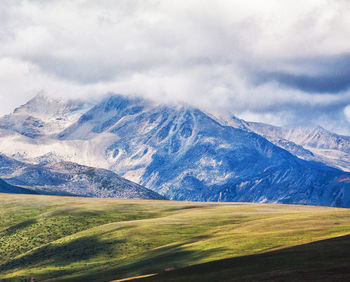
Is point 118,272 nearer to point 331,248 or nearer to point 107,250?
point 107,250

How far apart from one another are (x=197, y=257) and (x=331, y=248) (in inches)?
1552

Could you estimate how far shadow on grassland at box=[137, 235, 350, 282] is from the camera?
65188 millimetres

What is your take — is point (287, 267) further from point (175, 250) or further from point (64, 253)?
point (64, 253)

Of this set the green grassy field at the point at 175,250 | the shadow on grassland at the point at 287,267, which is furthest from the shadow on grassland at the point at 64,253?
the shadow on grassland at the point at 287,267

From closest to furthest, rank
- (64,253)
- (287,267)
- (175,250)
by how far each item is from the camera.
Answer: (287,267), (175,250), (64,253)

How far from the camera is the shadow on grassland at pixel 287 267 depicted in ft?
214

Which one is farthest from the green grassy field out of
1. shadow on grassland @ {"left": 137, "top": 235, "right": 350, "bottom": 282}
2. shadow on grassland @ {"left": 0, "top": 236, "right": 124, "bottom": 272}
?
shadow on grassland @ {"left": 0, "top": 236, "right": 124, "bottom": 272}

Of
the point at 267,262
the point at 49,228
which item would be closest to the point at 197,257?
the point at 267,262

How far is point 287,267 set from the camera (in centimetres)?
7419

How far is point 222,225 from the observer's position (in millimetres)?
183875

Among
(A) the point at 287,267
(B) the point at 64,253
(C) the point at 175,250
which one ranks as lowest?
(B) the point at 64,253

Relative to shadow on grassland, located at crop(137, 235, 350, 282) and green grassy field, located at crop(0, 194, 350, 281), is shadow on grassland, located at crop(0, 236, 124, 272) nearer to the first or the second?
green grassy field, located at crop(0, 194, 350, 281)

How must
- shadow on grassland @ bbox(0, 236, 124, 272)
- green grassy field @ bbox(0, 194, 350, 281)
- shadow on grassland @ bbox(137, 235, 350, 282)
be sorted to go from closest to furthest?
shadow on grassland @ bbox(137, 235, 350, 282)
green grassy field @ bbox(0, 194, 350, 281)
shadow on grassland @ bbox(0, 236, 124, 272)

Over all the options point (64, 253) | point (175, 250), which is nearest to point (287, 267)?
point (175, 250)
